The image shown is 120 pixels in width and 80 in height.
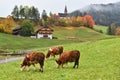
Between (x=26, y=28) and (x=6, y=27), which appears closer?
(x=26, y=28)

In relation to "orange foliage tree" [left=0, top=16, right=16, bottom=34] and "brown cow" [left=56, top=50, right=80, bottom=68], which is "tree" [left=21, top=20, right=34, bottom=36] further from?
"brown cow" [left=56, top=50, right=80, bottom=68]

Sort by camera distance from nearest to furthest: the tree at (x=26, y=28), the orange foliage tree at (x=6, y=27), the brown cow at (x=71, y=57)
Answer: the brown cow at (x=71, y=57) → the orange foliage tree at (x=6, y=27) → the tree at (x=26, y=28)

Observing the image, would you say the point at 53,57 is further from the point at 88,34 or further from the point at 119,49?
the point at 88,34

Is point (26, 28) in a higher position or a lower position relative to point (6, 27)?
lower

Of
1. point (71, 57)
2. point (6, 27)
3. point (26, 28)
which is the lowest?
point (26, 28)

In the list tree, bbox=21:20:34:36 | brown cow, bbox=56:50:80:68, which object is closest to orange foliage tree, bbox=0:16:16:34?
tree, bbox=21:20:34:36

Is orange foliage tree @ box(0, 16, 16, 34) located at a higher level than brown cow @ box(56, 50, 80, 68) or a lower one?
lower

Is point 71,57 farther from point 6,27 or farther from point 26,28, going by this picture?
point 6,27

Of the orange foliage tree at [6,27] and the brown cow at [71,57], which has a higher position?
the brown cow at [71,57]

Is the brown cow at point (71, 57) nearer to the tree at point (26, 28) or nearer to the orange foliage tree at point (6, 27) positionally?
the orange foliage tree at point (6, 27)

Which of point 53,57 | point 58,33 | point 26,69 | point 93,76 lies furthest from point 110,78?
point 58,33

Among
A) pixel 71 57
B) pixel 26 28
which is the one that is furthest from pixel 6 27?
pixel 71 57

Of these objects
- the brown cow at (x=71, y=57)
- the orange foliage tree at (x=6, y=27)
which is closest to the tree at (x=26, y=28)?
the orange foliage tree at (x=6, y=27)

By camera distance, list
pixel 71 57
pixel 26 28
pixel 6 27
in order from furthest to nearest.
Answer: pixel 6 27
pixel 26 28
pixel 71 57
